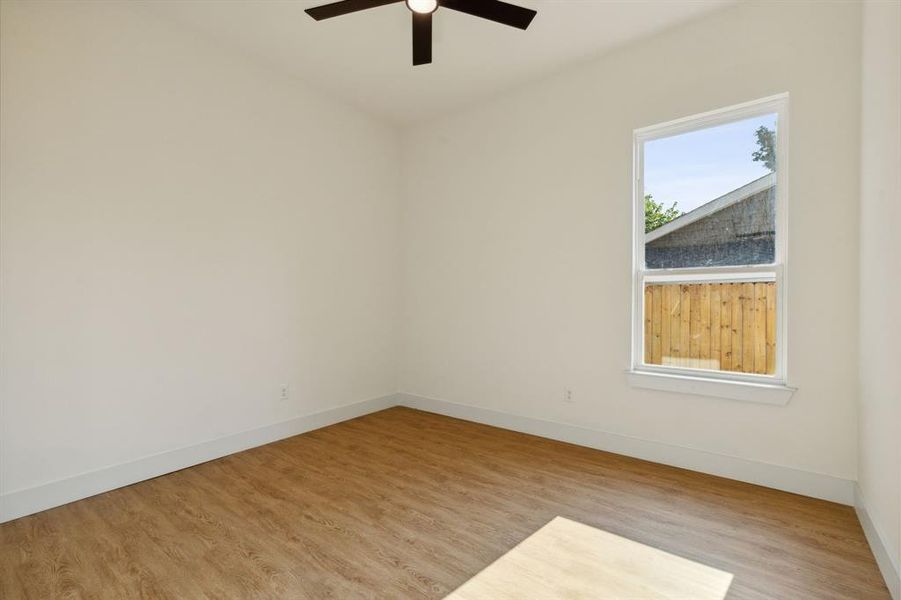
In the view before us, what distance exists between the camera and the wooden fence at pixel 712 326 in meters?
2.81

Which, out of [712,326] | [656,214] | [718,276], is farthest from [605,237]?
[712,326]

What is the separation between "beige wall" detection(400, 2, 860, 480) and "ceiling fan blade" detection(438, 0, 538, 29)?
1321mm

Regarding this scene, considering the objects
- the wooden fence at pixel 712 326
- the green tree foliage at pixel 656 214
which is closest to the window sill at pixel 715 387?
the wooden fence at pixel 712 326

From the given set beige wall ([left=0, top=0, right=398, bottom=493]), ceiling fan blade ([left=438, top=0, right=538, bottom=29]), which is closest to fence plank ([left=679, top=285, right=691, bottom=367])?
ceiling fan blade ([left=438, top=0, right=538, bottom=29])

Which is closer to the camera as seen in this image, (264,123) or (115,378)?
(115,378)

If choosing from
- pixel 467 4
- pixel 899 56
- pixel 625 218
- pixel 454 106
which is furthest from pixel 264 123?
pixel 899 56

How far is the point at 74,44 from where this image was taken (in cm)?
258

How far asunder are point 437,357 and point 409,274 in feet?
3.27

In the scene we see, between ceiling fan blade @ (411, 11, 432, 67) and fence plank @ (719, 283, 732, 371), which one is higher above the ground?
ceiling fan blade @ (411, 11, 432, 67)

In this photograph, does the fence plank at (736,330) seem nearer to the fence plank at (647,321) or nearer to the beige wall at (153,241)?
the fence plank at (647,321)

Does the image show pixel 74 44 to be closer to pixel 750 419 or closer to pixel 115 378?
pixel 115 378

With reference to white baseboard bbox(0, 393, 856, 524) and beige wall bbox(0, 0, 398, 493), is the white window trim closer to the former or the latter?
white baseboard bbox(0, 393, 856, 524)

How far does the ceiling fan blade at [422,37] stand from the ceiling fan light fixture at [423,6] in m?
0.02

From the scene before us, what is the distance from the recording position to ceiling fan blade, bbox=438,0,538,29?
2.30 meters
